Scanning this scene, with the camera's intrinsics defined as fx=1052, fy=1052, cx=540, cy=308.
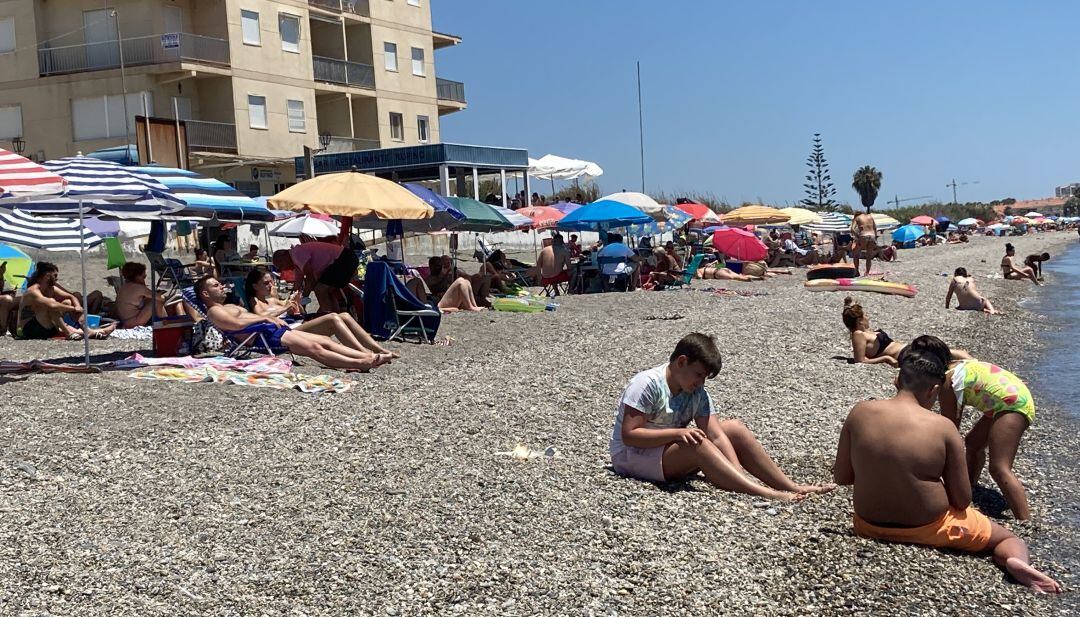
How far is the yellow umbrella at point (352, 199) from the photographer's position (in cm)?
1121

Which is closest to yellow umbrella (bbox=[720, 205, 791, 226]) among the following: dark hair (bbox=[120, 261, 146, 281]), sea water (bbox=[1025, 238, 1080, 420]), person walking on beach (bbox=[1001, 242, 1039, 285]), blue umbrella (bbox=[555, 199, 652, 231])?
person walking on beach (bbox=[1001, 242, 1039, 285])

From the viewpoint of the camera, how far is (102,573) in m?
4.38

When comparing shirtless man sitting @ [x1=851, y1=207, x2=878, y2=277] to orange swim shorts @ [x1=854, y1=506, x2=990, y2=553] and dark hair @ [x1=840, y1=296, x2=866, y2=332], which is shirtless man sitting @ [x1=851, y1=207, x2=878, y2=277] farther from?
orange swim shorts @ [x1=854, y1=506, x2=990, y2=553]

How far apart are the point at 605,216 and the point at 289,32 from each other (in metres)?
19.1

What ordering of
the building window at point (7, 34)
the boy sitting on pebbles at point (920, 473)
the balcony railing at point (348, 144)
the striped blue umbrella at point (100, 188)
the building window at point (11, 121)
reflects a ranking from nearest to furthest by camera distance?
the boy sitting on pebbles at point (920, 473) → the striped blue umbrella at point (100, 188) → the building window at point (7, 34) → the building window at point (11, 121) → the balcony railing at point (348, 144)

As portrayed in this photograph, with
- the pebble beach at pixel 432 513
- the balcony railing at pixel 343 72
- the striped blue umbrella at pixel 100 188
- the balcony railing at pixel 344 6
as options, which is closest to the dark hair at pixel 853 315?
the pebble beach at pixel 432 513

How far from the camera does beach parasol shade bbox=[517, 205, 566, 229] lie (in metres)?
22.0

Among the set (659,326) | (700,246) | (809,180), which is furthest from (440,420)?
(809,180)

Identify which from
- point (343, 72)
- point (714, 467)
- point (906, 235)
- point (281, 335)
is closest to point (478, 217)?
point (281, 335)

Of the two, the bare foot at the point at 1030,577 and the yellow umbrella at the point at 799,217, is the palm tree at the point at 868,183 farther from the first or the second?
the bare foot at the point at 1030,577

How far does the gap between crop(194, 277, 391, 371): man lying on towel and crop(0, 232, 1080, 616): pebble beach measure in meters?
0.25

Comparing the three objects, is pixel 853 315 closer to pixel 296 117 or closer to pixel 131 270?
pixel 131 270

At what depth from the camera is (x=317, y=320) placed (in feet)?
31.3

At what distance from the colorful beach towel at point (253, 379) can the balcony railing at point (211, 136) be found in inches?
913
